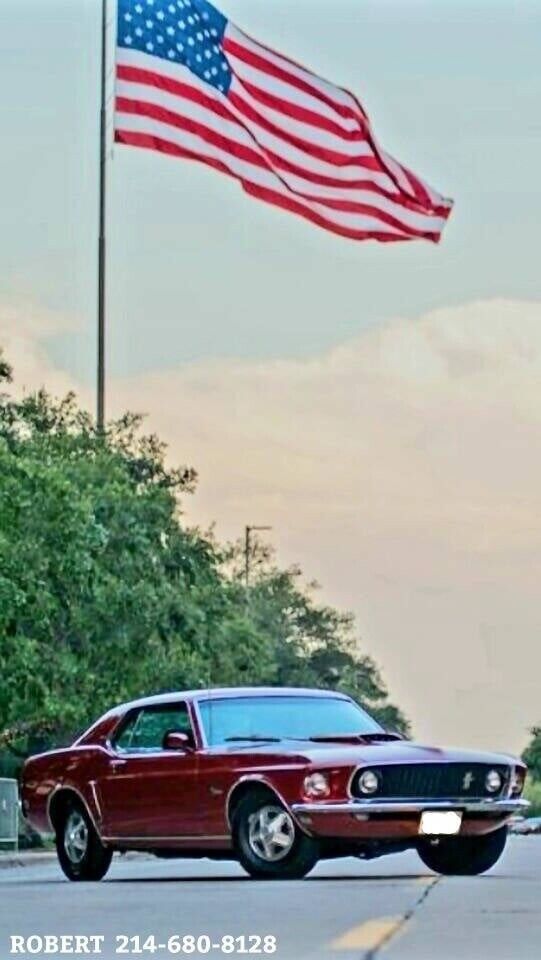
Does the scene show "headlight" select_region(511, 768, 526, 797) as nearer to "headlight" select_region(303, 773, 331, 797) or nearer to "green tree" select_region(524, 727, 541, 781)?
"headlight" select_region(303, 773, 331, 797)

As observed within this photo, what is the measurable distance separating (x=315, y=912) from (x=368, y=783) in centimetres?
390

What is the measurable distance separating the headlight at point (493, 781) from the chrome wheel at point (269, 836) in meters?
1.50

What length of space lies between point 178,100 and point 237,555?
129ft

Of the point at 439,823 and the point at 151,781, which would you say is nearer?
the point at 439,823

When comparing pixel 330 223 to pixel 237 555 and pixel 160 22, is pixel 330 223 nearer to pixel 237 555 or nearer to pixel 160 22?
pixel 160 22

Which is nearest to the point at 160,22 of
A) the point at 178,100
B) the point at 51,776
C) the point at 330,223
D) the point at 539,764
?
the point at 178,100

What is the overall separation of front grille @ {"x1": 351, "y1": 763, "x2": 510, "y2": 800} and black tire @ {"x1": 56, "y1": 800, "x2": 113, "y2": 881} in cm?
253

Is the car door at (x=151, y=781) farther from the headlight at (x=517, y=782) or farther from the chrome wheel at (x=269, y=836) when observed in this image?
the headlight at (x=517, y=782)

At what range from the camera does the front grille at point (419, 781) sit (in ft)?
62.2

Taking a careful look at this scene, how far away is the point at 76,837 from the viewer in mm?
20625

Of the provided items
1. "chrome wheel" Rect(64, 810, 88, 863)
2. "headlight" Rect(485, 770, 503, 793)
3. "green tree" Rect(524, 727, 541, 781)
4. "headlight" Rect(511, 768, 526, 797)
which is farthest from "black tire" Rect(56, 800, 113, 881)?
"green tree" Rect(524, 727, 541, 781)

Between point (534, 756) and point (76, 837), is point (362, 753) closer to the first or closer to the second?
point (76, 837)

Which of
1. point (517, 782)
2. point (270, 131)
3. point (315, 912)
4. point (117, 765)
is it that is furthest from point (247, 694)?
point (270, 131)

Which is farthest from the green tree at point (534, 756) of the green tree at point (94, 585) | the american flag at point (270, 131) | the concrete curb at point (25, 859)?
the american flag at point (270, 131)
